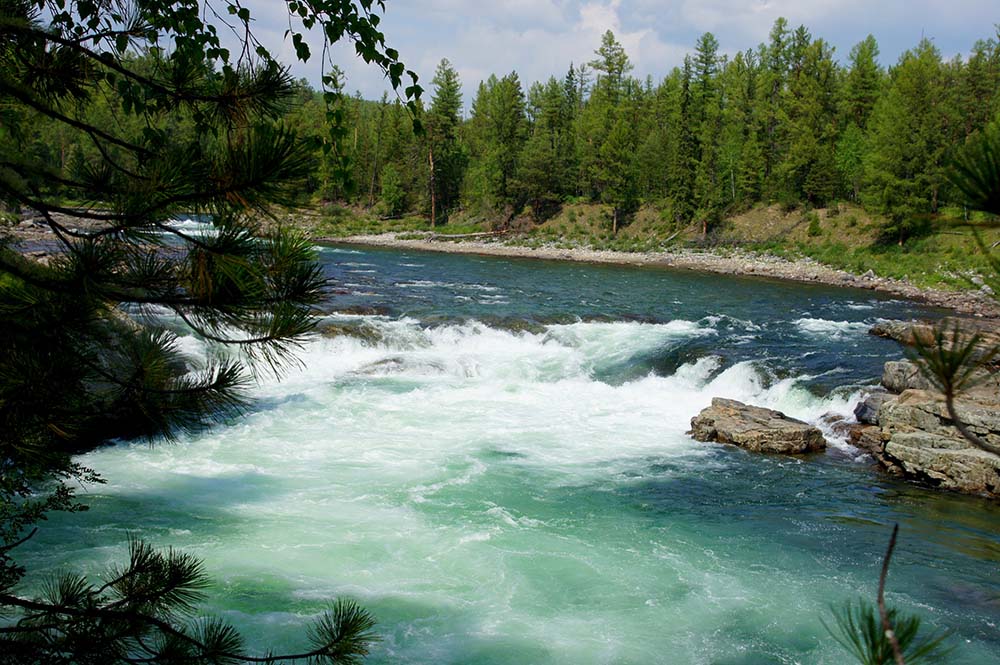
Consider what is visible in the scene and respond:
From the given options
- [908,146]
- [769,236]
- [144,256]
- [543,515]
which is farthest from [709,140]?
[144,256]

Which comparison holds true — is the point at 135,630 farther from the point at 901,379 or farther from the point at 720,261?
the point at 720,261

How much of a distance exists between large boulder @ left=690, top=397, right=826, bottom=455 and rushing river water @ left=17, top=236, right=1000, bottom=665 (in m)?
0.33

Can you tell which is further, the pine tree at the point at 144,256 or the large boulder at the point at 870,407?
the large boulder at the point at 870,407

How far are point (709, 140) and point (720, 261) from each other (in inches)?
512

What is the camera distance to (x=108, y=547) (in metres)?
7.75

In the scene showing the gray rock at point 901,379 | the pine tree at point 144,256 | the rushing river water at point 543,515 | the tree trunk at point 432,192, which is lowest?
the rushing river water at point 543,515

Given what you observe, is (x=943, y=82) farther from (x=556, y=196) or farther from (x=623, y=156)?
(x=556, y=196)

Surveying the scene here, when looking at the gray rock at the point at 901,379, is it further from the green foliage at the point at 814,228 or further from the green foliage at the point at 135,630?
the green foliage at the point at 814,228

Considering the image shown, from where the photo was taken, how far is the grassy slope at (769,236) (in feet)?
109

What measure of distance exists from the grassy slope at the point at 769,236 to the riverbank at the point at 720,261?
2.58 ft

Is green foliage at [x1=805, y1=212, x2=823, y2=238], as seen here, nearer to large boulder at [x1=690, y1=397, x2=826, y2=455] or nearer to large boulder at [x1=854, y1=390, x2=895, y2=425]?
large boulder at [x1=854, y1=390, x2=895, y2=425]

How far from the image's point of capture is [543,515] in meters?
9.20

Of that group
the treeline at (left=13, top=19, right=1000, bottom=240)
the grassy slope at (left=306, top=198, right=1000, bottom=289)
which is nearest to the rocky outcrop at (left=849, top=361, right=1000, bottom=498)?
the grassy slope at (left=306, top=198, right=1000, bottom=289)

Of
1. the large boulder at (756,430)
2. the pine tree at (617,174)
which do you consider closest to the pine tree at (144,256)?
the large boulder at (756,430)
